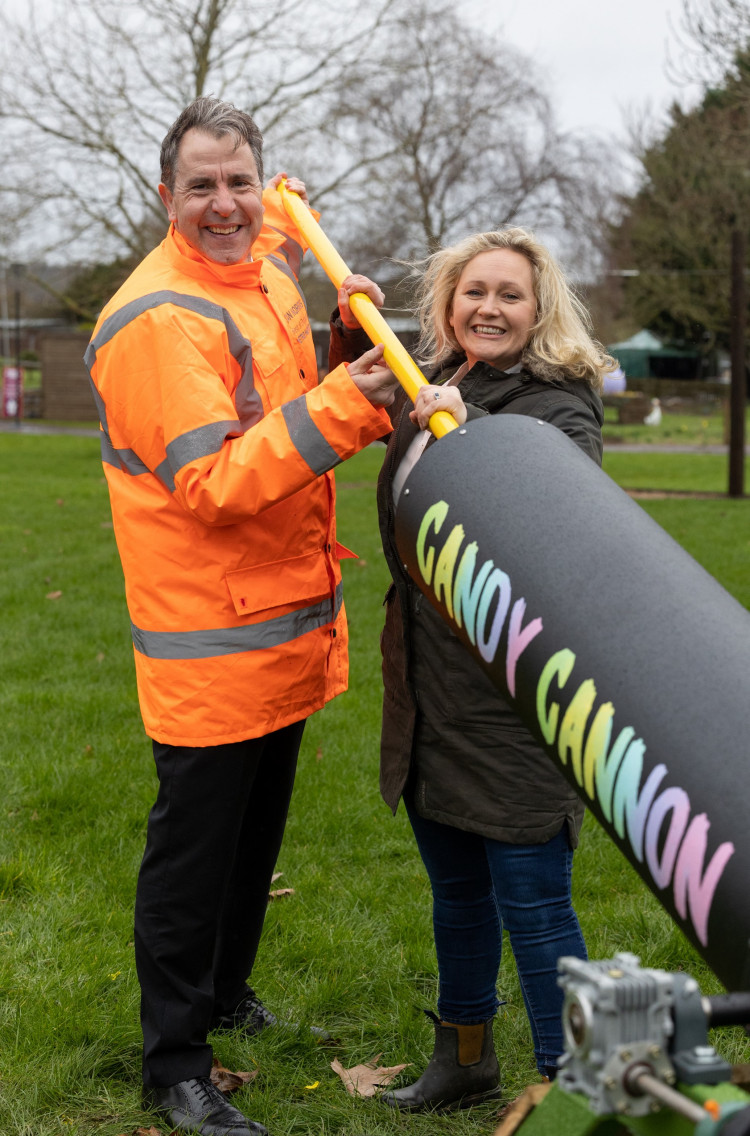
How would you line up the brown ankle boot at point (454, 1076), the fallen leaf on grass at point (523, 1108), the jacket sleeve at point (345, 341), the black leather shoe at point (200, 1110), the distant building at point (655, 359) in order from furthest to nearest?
the distant building at point (655, 359) < the jacket sleeve at point (345, 341) < the brown ankle boot at point (454, 1076) < the black leather shoe at point (200, 1110) < the fallen leaf on grass at point (523, 1108)

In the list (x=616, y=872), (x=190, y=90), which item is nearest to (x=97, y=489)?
(x=190, y=90)

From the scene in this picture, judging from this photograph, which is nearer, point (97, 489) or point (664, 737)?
point (664, 737)

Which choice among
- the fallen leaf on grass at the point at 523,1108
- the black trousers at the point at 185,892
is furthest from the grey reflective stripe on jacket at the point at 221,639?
the fallen leaf on grass at the point at 523,1108

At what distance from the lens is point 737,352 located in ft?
43.4

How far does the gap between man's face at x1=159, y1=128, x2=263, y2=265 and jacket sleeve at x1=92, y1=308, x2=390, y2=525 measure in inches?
10.2

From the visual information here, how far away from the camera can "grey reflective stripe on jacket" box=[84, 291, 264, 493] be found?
2.32 m

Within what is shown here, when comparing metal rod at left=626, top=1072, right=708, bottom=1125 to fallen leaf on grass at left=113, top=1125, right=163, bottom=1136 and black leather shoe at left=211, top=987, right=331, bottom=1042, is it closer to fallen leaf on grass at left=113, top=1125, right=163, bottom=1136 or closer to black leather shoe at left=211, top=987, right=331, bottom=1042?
fallen leaf on grass at left=113, top=1125, right=163, bottom=1136

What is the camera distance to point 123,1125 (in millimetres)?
2596

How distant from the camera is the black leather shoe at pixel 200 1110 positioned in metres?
2.53

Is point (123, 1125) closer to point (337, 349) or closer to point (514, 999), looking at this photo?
point (514, 999)

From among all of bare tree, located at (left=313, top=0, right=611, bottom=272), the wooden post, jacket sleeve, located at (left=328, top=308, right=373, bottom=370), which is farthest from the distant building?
jacket sleeve, located at (left=328, top=308, right=373, bottom=370)

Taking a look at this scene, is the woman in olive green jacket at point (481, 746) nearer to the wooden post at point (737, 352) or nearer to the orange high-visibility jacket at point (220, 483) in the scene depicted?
the orange high-visibility jacket at point (220, 483)

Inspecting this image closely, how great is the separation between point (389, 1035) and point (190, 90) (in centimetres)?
1678

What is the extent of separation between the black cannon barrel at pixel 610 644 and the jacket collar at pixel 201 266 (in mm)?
908
